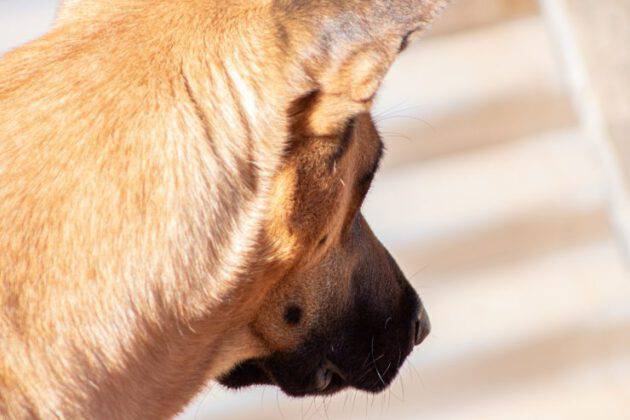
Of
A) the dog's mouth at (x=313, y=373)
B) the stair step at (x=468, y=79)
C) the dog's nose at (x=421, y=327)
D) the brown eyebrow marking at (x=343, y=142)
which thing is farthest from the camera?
the stair step at (x=468, y=79)

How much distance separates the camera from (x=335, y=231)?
2025 millimetres

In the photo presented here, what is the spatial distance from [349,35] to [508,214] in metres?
1.78

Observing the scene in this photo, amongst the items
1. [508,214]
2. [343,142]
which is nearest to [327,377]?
[343,142]

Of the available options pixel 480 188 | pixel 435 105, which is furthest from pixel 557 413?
pixel 435 105

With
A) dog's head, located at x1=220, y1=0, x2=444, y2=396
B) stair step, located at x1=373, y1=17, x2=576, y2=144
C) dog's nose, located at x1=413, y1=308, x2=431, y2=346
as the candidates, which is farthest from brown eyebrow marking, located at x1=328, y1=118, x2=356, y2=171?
stair step, located at x1=373, y1=17, x2=576, y2=144

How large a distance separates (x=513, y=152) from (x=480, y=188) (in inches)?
6.4

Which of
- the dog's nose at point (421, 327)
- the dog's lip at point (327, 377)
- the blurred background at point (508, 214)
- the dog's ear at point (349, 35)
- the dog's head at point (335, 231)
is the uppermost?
the dog's ear at point (349, 35)

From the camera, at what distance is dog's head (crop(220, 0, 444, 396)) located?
1678 mm

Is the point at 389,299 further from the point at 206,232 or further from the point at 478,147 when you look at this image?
the point at 478,147

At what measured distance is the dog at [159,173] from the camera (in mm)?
1661

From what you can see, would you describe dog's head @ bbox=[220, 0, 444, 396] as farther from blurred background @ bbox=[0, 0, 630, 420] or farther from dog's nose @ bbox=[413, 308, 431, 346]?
blurred background @ bbox=[0, 0, 630, 420]

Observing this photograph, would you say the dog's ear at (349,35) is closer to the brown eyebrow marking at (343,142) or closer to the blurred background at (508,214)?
the brown eyebrow marking at (343,142)

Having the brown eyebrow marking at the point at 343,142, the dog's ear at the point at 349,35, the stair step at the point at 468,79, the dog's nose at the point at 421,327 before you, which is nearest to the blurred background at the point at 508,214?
A: the stair step at the point at 468,79

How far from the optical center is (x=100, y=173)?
5.50ft
